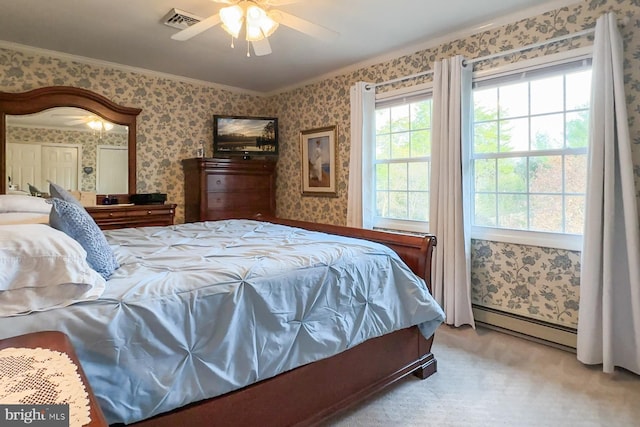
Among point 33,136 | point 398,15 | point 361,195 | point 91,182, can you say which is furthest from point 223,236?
point 33,136

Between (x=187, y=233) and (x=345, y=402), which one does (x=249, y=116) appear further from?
(x=345, y=402)

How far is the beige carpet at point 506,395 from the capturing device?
6.18 feet

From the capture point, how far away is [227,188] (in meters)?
4.69

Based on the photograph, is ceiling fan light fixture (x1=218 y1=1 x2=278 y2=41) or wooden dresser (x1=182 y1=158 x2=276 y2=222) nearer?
ceiling fan light fixture (x1=218 y1=1 x2=278 y2=41)

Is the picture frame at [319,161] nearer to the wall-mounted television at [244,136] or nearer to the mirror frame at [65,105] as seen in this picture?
the wall-mounted television at [244,136]

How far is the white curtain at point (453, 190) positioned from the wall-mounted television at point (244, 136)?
246 cm

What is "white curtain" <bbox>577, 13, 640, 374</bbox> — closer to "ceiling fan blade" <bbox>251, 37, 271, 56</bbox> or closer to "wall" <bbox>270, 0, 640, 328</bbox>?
"wall" <bbox>270, 0, 640, 328</bbox>

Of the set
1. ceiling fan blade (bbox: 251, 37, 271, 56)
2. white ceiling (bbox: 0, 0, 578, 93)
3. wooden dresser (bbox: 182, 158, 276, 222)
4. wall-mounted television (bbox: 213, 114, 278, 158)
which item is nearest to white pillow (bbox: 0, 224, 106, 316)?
ceiling fan blade (bbox: 251, 37, 271, 56)

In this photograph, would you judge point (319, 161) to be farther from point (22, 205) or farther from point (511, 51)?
point (22, 205)

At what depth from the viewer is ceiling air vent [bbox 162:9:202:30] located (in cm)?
286

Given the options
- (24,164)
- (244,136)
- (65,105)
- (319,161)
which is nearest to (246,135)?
(244,136)

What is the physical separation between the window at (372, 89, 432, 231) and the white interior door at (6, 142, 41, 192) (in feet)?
11.1

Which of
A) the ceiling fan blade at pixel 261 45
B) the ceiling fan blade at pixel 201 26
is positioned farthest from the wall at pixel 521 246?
the ceiling fan blade at pixel 201 26

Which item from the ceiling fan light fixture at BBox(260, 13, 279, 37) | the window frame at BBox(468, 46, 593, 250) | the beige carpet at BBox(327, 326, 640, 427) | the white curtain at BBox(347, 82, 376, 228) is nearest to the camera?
the beige carpet at BBox(327, 326, 640, 427)
